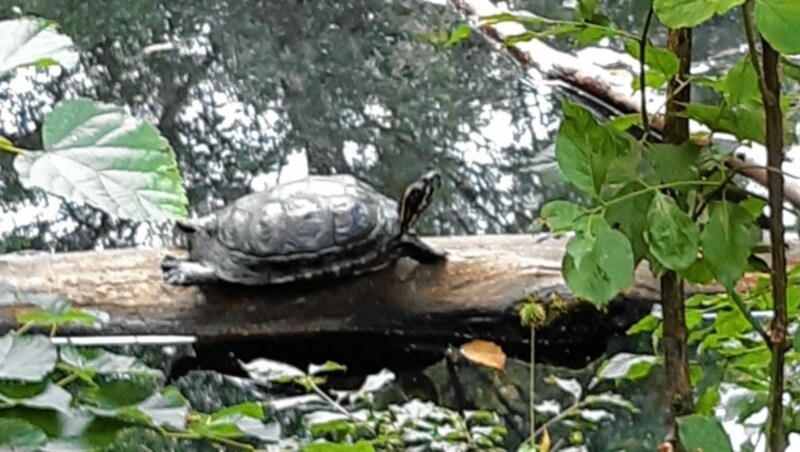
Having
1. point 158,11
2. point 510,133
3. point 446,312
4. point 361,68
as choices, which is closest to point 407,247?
point 446,312

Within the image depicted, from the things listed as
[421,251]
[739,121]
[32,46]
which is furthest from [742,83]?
[421,251]

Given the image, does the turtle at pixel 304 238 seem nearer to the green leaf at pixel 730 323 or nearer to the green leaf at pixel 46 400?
the green leaf at pixel 730 323

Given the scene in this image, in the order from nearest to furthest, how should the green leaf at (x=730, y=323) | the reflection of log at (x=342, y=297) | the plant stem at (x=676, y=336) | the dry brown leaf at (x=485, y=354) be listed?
the plant stem at (x=676, y=336)
the green leaf at (x=730, y=323)
the dry brown leaf at (x=485, y=354)
the reflection of log at (x=342, y=297)

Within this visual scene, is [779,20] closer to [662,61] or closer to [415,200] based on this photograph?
[662,61]

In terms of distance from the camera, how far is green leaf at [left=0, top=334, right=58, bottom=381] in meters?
0.42

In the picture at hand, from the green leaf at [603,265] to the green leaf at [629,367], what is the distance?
1.00 ft

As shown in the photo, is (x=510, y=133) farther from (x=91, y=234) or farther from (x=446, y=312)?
(x=91, y=234)

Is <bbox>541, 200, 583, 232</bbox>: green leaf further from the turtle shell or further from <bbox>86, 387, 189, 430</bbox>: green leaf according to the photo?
the turtle shell

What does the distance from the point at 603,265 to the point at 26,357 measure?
209 mm

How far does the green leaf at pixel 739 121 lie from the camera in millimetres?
441

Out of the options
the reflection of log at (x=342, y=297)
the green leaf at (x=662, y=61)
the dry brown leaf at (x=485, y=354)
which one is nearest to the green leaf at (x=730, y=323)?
the green leaf at (x=662, y=61)

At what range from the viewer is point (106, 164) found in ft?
1.10

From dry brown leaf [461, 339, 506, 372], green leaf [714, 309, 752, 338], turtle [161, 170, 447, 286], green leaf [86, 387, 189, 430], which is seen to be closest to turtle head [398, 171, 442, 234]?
turtle [161, 170, 447, 286]

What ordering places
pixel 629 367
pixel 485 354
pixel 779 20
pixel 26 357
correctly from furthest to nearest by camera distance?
1. pixel 485 354
2. pixel 629 367
3. pixel 26 357
4. pixel 779 20
